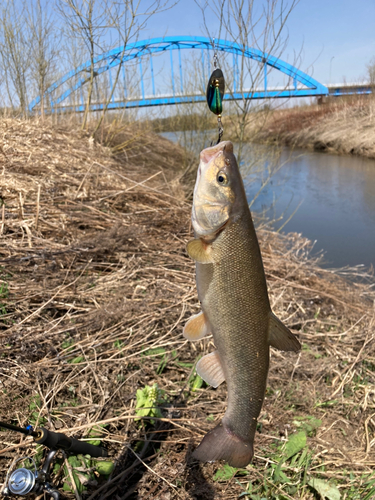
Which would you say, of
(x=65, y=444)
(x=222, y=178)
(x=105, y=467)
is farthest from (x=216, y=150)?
(x=105, y=467)

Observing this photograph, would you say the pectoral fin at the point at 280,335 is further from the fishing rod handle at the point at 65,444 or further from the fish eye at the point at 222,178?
the fishing rod handle at the point at 65,444

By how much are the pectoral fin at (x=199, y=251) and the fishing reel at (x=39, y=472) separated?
128cm

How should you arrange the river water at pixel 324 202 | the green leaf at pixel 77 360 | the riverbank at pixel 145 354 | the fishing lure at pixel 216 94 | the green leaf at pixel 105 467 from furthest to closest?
1. the river water at pixel 324 202
2. the green leaf at pixel 77 360
3. the riverbank at pixel 145 354
4. the green leaf at pixel 105 467
5. the fishing lure at pixel 216 94

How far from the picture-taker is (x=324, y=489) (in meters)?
2.43

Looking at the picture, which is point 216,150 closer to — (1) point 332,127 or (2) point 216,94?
(2) point 216,94

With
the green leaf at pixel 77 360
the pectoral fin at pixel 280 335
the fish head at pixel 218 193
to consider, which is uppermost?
the fish head at pixel 218 193

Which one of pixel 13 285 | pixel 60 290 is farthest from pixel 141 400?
pixel 13 285

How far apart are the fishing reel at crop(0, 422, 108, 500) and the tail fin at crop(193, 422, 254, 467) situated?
3.01ft

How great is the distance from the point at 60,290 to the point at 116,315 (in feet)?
2.41

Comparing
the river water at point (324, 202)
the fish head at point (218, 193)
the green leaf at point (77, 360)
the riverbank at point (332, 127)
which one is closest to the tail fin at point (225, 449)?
the fish head at point (218, 193)

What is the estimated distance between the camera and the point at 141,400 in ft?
9.12

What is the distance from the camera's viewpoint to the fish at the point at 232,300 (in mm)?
1371

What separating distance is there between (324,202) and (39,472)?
12.4 m

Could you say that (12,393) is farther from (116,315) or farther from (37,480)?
(116,315)
